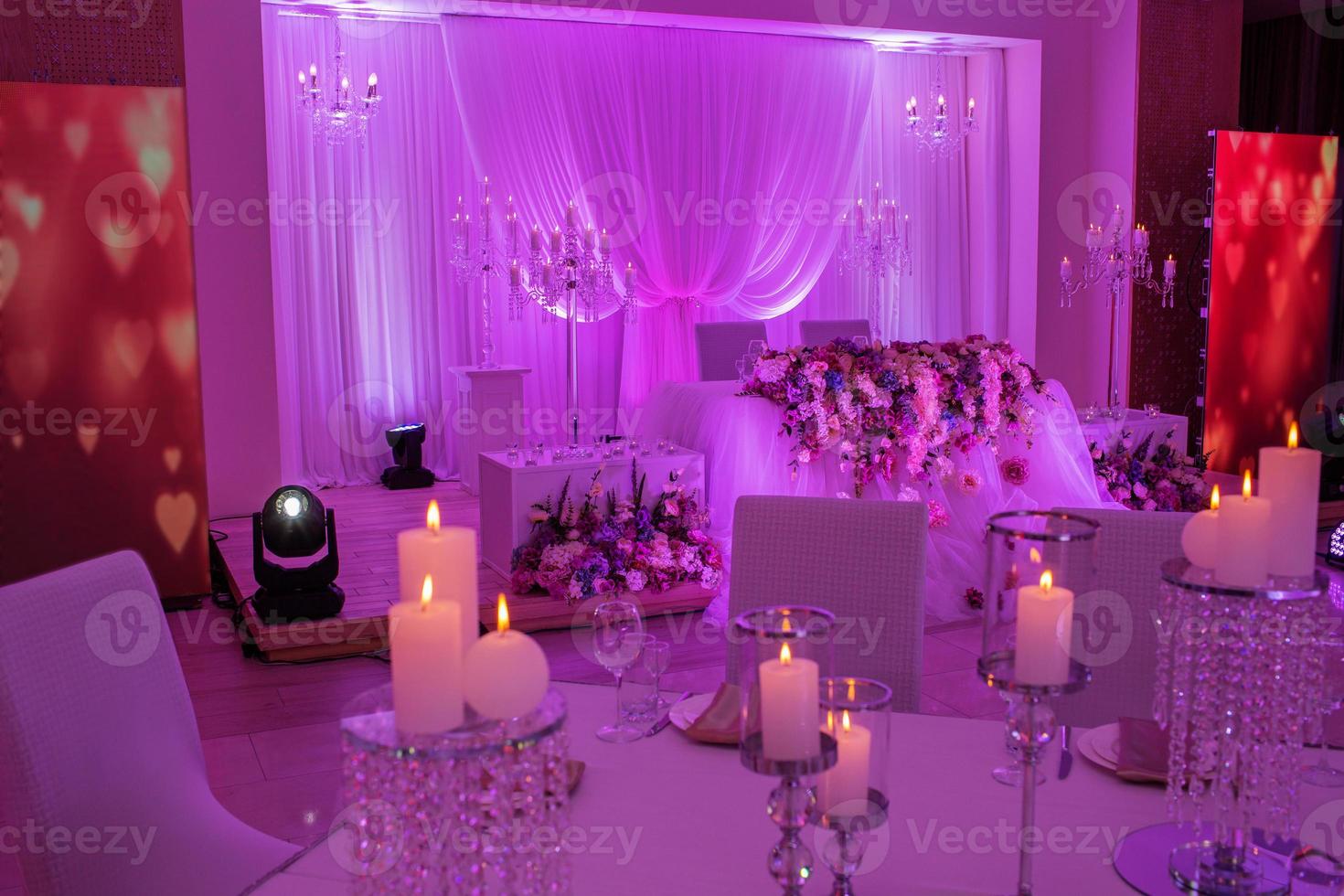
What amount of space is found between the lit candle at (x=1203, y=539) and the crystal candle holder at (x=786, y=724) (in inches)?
16.8

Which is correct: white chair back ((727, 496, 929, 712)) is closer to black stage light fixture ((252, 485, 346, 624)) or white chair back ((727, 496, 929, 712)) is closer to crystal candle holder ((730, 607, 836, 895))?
crystal candle holder ((730, 607, 836, 895))

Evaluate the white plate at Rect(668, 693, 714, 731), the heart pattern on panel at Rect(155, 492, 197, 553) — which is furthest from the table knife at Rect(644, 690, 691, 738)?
the heart pattern on panel at Rect(155, 492, 197, 553)

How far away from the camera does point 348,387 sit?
7.26 metres

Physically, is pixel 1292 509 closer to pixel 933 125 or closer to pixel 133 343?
pixel 133 343

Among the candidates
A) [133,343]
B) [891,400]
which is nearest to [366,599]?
[133,343]

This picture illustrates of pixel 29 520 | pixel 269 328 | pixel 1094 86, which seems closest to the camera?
pixel 29 520

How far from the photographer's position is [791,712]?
1.08 metres

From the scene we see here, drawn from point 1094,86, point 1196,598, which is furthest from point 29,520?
point 1094,86

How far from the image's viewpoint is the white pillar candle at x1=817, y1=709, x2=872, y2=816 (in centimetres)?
118

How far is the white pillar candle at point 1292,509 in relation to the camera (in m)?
1.25

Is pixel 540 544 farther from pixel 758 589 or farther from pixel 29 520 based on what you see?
pixel 758 589

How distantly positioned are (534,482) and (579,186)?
320cm

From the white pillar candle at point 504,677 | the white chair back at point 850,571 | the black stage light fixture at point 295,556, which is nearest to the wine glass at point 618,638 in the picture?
the white chair back at point 850,571

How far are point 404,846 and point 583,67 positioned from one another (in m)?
6.89
